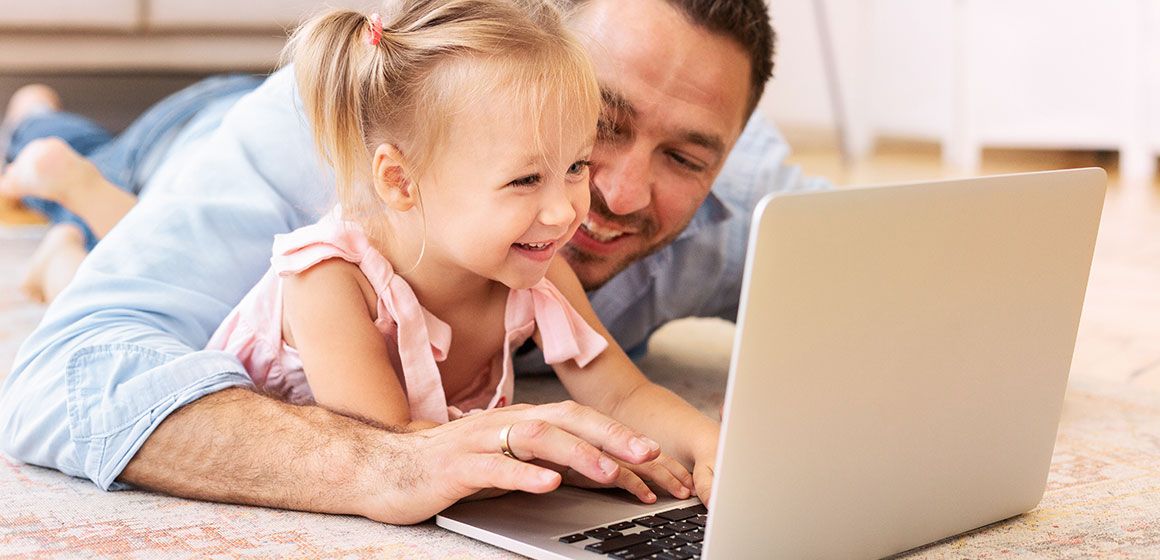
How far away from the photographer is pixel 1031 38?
4.02 m

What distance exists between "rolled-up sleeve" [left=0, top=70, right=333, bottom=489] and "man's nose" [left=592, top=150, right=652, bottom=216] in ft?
0.80

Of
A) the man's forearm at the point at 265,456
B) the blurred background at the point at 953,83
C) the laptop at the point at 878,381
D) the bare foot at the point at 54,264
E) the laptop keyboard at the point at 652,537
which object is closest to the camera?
the laptop at the point at 878,381

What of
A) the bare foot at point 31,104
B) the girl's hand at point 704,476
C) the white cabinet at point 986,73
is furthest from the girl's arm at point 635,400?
the white cabinet at point 986,73

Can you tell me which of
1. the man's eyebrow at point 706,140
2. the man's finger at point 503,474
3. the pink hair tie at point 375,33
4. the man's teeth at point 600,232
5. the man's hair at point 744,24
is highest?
the man's hair at point 744,24

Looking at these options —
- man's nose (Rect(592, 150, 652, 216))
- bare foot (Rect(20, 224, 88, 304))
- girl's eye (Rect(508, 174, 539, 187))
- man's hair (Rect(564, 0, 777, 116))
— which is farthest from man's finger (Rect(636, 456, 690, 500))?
bare foot (Rect(20, 224, 88, 304))

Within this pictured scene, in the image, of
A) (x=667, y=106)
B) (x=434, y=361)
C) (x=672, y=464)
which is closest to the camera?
(x=672, y=464)

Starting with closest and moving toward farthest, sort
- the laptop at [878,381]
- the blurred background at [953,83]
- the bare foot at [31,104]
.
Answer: the laptop at [878,381], the bare foot at [31,104], the blurred background at [953,83]

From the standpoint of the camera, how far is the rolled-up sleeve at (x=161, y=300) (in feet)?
3.04

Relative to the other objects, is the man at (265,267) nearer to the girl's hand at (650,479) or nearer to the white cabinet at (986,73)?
the girl's hand at (650,479)

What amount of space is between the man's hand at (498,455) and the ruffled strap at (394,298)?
0.16 metres

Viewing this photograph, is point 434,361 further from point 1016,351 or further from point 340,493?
point 1016,351

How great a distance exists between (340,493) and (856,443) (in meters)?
0.35

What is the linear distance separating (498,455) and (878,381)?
0.25 metres

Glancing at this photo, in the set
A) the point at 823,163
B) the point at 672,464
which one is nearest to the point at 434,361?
the point at 672,464
